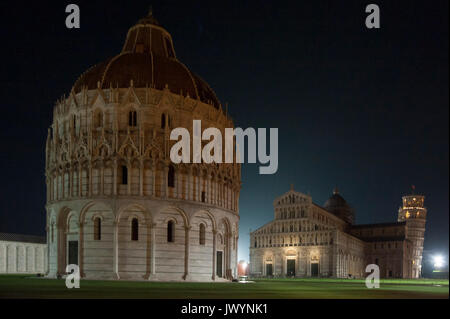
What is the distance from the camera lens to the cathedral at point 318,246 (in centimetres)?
12656

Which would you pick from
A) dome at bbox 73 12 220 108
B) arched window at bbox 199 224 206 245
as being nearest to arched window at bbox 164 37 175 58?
dome at bbox 73 12 220 108

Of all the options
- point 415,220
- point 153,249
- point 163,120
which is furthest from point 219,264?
point 415,220

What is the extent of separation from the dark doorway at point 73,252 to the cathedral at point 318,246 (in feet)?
265

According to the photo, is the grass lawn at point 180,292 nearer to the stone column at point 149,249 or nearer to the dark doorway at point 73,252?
the stone column at point 149,249

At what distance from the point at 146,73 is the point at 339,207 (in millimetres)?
118582

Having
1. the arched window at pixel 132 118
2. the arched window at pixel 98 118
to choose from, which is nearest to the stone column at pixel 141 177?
the arched window at pixel 132 118

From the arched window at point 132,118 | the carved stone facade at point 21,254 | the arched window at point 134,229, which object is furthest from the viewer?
the carved stone facade at point 21,254

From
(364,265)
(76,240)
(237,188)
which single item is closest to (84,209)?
(76,240)

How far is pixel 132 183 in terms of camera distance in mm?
53656

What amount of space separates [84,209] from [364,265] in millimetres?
112751

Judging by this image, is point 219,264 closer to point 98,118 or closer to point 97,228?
point 97,228

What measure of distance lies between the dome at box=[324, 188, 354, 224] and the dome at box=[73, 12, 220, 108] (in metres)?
109
